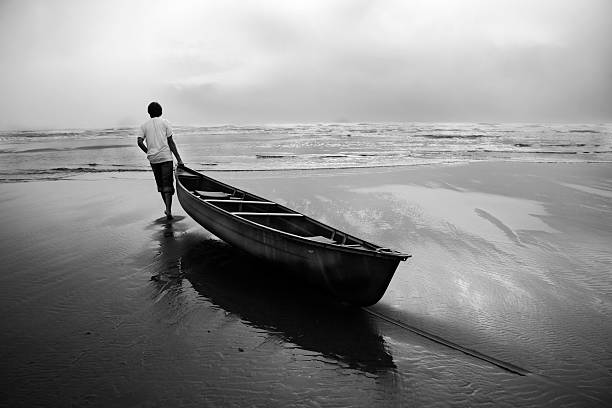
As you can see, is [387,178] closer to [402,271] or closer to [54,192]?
[402,271]

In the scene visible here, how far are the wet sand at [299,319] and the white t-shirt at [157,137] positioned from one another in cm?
160

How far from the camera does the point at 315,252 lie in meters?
4.16

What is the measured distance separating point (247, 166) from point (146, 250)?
1286 cm

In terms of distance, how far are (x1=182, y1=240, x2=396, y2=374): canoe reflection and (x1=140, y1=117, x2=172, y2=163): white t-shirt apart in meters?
2.86

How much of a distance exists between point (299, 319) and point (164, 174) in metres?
5.35

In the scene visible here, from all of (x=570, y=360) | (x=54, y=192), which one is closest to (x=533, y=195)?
(x=570, y=360)

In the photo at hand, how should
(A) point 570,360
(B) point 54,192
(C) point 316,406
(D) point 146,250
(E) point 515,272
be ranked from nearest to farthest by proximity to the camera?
(C) point 316,406
(A) point 570,360
(E) point 515,272
(D) point 146,250
(B) point 54,192

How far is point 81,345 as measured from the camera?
3.71 m

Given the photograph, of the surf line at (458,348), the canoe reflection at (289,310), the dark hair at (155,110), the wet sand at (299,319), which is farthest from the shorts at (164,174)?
the surf line at (458,348)

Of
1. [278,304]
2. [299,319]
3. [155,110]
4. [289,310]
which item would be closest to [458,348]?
[299,319]

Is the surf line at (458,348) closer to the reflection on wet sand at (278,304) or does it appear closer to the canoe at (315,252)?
the reflection on wet sand at (278,304)

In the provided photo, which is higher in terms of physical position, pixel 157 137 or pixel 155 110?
pixel 155 110

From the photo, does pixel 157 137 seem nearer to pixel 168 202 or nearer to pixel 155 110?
pixel 155 110

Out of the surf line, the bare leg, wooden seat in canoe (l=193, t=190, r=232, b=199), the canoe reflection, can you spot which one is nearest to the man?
the bare leg
